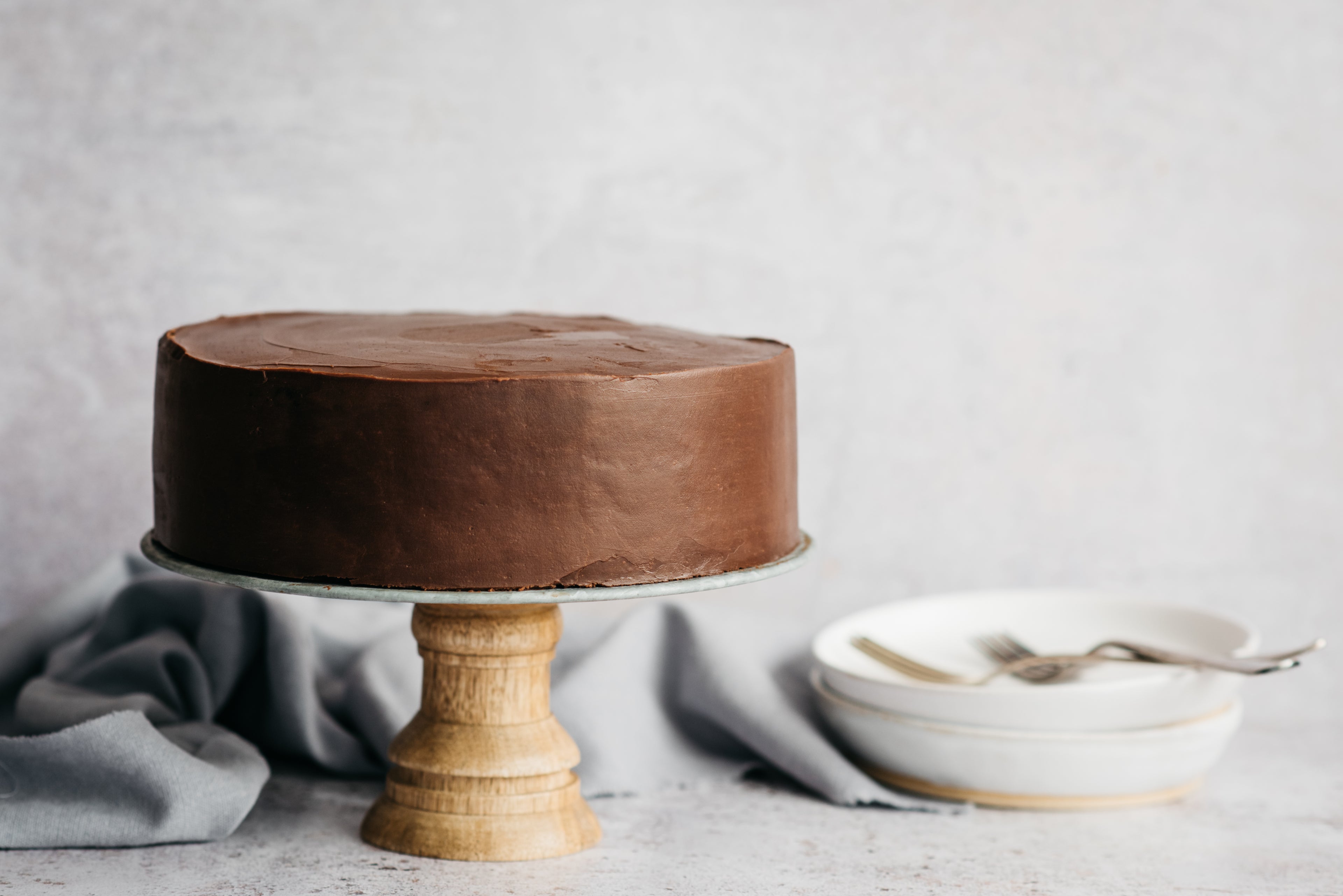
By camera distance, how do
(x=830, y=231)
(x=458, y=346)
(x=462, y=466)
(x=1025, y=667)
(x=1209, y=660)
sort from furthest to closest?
(x=830, y=231) → (x=1025, y=667) → (x=1209, y=660) → (x=458, y=346) → (x=462, y=466)

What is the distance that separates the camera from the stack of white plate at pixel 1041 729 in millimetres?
1109

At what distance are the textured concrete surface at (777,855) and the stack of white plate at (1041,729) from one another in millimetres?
28

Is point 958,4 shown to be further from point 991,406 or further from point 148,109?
point 148,109

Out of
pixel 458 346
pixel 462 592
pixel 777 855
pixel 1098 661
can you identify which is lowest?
pixel 777 855

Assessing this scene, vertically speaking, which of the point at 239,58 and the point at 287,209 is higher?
the point at 239,58

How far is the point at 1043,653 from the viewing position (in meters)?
1.34

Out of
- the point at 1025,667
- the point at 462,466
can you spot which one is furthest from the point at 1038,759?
the point at 462,466

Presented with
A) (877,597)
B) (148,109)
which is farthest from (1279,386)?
(148,109)

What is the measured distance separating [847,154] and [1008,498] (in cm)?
45

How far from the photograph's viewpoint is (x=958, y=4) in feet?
5.17

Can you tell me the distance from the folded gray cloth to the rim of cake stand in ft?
0.76

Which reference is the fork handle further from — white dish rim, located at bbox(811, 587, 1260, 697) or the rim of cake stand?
the rim of cake stand

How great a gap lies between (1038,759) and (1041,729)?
0.03m

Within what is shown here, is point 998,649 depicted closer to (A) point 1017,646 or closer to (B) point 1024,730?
(A) point 1017,646
